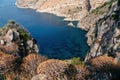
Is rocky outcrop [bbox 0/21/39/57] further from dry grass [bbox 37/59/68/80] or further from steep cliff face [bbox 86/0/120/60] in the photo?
dry grass [bbox 37/59/68/80]

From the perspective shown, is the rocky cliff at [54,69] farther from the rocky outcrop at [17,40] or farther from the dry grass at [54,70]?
the rocky outcrop at [17,40]

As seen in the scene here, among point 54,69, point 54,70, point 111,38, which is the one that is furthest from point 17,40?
point 54,70

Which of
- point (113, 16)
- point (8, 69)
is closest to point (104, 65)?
point (8, 69)

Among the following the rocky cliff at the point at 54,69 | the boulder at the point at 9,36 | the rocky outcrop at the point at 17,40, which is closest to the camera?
the rocky cliff at the point at 54,69

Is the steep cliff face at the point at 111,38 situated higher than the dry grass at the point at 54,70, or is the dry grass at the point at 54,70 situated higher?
the dry grass at the point at 54,70

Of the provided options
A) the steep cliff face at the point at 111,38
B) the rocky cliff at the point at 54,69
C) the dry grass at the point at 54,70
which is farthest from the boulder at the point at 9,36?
the dry grass at the point at 54,70

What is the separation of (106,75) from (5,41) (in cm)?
5875

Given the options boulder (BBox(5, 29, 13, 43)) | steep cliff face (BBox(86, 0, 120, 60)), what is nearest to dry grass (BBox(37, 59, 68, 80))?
steep cliff face (BBox(86, 0, 120, 60))

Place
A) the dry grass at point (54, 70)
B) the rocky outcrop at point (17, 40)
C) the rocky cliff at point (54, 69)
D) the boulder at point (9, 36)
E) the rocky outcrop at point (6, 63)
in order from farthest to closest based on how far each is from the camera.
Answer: the boulder at point (9, 36) < the rocky outcrop at point (17, 40) < the rocky outcrop at point (6, 63) < the rocky cliff at point (54, 69) < the dry grass at point (54, 70)

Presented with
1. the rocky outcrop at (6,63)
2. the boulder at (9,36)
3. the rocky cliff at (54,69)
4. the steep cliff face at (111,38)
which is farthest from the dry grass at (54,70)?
the boulder at (9,36)

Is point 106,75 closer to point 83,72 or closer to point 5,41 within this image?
point 83,72

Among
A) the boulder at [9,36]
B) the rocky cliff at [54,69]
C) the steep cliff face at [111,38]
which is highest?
the rocky cliff at [54,69]

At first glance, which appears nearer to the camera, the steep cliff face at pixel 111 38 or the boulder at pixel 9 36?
the boulder at pixel 9 36

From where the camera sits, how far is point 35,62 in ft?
277
